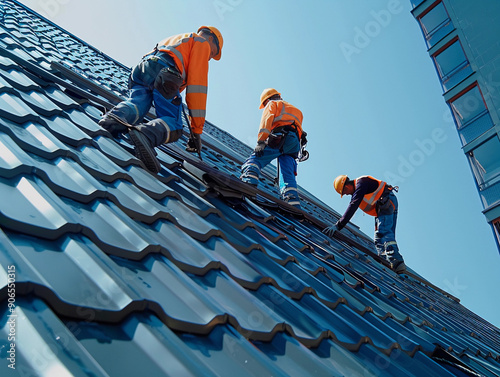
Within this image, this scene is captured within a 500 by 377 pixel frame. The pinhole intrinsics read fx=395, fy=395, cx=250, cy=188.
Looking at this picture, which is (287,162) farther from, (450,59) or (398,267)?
(450,59)

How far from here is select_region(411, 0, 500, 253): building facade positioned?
1427 centimetres

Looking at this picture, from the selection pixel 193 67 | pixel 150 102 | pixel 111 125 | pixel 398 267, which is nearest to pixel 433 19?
pixel 398 267

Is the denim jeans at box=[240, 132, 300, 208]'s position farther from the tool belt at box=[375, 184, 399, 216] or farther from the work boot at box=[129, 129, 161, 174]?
the work boot at box=[129, 129, 161, 174]

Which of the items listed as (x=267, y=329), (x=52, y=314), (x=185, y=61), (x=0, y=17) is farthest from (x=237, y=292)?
(x=0, y=17)

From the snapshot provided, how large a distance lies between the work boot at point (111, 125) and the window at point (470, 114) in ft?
49.5

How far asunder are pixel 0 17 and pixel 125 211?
5.32 metres

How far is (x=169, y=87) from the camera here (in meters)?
3.17

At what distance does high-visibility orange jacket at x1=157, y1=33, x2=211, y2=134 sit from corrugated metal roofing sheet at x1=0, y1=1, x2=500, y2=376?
0.48m

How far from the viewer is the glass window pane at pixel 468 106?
15.1 metres

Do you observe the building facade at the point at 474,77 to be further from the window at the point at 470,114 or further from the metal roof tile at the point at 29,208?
the metal roof tile at the point at 29,208

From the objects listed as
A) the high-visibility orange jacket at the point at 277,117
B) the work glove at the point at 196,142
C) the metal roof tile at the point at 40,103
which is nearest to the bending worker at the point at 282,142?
the high-visibility orange jacket at the point at 277,117

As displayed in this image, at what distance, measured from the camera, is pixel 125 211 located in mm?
1907

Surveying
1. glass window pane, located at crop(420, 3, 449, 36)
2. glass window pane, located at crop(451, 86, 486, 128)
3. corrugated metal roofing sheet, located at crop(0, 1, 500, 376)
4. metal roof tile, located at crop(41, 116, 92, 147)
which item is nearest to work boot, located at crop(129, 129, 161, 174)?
corrugated metal roofing sheet, located at crop(0, 1, 500, 376)

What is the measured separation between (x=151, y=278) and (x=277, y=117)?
4339 mm
